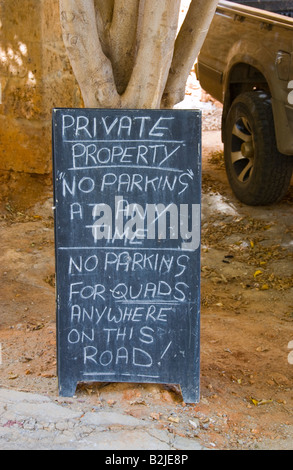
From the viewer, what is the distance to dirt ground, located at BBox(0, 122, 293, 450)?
3788 mm

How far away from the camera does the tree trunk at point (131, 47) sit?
3.68 m

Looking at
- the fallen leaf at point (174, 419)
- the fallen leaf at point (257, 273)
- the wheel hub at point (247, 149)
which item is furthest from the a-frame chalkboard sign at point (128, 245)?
the wheel hub at point (247, 149)

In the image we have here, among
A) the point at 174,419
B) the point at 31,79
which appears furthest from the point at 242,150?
the point at 174,419

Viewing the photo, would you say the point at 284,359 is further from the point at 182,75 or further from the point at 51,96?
the point at 51,96

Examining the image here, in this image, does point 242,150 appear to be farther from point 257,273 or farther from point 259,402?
point 259,402

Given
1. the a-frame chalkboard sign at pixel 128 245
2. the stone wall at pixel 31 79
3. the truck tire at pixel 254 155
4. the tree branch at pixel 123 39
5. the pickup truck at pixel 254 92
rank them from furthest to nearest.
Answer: the truck tire at pixel 254 155
the stone wall at pixel 31 79
the pickup truck at pixel 254 92
the tree branch at pixel 123 39
the a-frame chalkboard sign at pixel 128 245

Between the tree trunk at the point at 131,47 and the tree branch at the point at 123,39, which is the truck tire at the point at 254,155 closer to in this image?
the tree trunk at the point at 131,47

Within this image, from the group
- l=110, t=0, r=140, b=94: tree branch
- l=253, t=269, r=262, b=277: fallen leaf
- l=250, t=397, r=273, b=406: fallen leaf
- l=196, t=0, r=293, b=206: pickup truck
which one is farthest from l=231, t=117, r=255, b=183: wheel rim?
l=250, t=397, r=273, b=406: fallen leaf

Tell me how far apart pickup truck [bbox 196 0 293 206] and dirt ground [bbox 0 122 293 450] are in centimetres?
41

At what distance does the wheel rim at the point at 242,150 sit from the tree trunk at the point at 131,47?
3.54m

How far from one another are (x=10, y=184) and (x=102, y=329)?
418 centimetres

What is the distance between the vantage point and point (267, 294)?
600cm

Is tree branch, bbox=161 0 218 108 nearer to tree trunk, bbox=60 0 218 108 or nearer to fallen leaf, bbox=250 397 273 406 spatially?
tree trunk, bbox=60 0 218 108

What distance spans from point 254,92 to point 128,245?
418 cm
